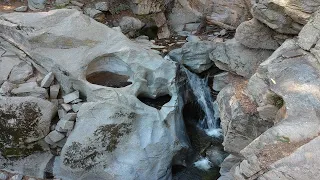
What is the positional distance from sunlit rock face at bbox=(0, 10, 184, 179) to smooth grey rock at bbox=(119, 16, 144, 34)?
2373mm

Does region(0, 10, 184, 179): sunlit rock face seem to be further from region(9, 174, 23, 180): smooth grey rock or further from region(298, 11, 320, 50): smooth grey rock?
region(298, 11, 320, 50): smooth grey rock

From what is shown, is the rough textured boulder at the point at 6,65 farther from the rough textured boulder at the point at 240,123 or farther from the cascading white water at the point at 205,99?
the rough textured boulder at the point at 240,123

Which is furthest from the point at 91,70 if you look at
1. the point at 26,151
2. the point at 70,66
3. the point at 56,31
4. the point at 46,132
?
the point at 26,151

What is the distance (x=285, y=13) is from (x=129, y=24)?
18.8 ft

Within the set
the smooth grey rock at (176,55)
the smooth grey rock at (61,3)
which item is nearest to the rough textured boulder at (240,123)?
the smooth grey rock at (176,55)

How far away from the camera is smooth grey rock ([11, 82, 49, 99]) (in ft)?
29.4

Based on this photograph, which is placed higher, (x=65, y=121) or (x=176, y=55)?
(x=176, y=55)

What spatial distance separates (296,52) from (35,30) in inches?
249

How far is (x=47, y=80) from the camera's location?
9.19 m

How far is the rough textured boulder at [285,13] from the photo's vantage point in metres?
7.77

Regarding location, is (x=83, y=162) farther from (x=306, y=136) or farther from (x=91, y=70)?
(x=306, y=136)

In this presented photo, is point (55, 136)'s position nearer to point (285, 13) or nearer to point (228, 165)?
point (228, 165)

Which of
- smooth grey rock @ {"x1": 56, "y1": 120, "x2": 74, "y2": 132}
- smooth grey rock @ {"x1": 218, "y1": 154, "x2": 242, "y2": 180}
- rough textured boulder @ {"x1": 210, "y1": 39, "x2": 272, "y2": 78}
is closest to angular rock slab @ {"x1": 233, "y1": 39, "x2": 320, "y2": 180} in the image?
smooth grey rock @ {"x1": 218, "y1": 154, "x2": 242, "y2": 180}

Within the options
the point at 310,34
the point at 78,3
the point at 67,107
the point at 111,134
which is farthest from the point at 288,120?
the point at 78,3
